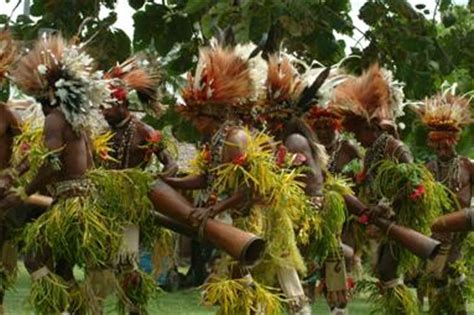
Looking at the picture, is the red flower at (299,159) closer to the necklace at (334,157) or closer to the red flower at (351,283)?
the necklace at (334,157)

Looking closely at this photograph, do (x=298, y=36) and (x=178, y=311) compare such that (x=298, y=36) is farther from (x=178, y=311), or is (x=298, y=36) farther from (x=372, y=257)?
(x=178, y=311)

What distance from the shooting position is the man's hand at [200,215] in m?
6.80

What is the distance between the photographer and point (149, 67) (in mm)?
7977

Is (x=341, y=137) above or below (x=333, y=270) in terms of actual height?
above

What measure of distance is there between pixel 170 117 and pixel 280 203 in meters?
2.74

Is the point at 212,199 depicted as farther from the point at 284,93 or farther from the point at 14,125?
the point at 14,125

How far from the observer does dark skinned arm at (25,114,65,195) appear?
6.64m

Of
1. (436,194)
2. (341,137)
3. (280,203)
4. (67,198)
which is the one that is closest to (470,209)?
(436,194)

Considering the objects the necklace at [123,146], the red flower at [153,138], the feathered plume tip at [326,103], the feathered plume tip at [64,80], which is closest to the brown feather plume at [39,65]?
the feathered plume tip at [64,80]

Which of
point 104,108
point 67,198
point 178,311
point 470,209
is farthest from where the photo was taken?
point 178,311

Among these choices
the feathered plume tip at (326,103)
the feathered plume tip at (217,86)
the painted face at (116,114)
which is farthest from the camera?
the feathered plume tip at (326,103)

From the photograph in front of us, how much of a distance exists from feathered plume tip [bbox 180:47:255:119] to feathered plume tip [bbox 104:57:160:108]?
2.01ft

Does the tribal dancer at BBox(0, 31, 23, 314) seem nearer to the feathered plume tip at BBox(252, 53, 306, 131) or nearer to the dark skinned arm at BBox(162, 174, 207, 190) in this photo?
the dark skinned arm at BBox(162, 174, 207, 190)

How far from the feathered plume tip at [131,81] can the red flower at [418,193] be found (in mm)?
1625
